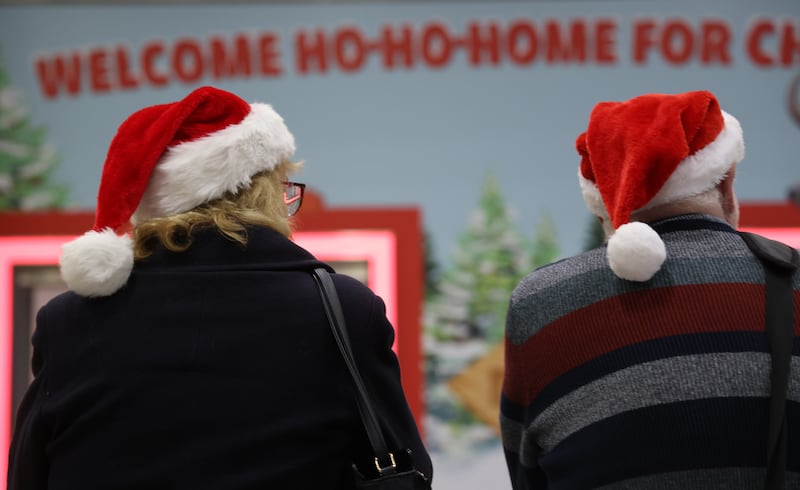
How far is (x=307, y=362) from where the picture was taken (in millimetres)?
1321

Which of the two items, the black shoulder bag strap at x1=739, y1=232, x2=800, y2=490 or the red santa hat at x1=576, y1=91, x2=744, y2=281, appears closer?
the black shoulder bag strap at x1=739, y1=232, x2=800, y2=490

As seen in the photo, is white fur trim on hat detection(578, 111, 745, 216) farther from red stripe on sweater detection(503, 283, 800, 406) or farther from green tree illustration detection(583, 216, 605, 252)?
green tree illustration detection(583, 216, 605, 252)

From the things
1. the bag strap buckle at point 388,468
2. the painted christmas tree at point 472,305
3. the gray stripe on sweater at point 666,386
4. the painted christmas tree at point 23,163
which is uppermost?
the gray stripe on sweater at point 666,386

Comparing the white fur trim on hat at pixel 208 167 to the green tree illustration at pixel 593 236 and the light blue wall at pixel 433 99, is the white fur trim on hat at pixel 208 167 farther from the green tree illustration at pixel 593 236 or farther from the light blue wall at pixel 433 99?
the green tree illustration at pixel 593 236

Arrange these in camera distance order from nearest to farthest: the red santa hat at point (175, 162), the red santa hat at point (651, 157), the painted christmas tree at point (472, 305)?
the red santa hat at point (651, 157)
the red santa hat at point (175, 162)
the painted christmas tree at point (472, 305)

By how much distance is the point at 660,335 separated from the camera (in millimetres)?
1386

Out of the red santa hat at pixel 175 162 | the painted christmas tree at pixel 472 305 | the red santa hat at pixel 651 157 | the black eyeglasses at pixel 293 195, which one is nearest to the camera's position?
the red santa hat at pixel 651 157

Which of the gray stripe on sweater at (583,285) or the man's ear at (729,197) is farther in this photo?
the man's ear at (729,197)

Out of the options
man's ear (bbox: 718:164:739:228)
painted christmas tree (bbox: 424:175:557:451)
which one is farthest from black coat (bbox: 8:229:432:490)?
painted christmas tree (bbox: 424:175:557:451)

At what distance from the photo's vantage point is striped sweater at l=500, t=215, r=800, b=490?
1.31 m

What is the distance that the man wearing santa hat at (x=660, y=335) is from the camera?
51.7 inches

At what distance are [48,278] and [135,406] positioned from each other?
6.43ft

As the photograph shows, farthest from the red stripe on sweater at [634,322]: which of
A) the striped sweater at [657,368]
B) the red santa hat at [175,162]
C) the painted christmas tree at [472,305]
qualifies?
the painted christmas tree at [472,305]

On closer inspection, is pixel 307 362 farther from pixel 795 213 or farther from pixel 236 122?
pixel 795 213
